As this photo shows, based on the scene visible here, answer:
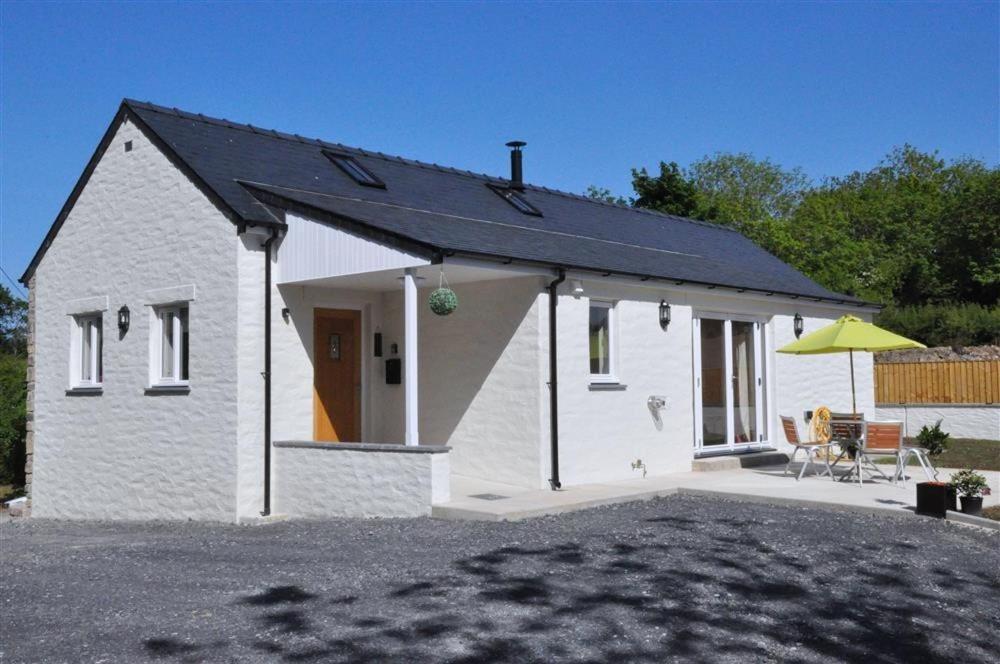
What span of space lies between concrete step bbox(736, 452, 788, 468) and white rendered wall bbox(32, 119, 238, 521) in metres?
7.67

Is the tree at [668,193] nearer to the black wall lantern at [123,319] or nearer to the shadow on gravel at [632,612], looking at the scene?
the black wall lantern at [123,319]

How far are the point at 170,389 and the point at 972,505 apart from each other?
9.79 metres

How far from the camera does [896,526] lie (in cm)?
932

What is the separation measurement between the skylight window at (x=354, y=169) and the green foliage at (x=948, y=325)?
1821 centimetres

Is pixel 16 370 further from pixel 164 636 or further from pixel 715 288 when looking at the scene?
pixel 164 636

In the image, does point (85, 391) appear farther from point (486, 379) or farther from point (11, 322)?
point (11, 322)

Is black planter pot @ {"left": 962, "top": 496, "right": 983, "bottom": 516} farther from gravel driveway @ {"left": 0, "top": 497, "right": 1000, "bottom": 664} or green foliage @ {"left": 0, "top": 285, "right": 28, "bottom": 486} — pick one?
green foliage @ {"left": 0, "top": 285, "right": 28, "bottom": 486}

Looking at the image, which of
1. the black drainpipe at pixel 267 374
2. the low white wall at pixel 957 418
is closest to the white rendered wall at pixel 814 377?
the low white wall at pixel 957 418

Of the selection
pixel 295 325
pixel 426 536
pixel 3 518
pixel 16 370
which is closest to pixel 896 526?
pixel 426 536

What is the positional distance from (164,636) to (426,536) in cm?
344

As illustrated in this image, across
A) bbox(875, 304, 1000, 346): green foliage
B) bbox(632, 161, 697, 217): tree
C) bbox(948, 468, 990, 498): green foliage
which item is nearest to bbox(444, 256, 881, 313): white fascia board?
bbox(948, 468, 990, 498): green foliage

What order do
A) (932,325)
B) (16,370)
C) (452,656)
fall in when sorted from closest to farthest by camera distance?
1. (452,656)
2. (16,370)
3. (932,325)

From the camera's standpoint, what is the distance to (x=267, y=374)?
1216cm

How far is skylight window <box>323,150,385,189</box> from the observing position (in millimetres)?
14586
